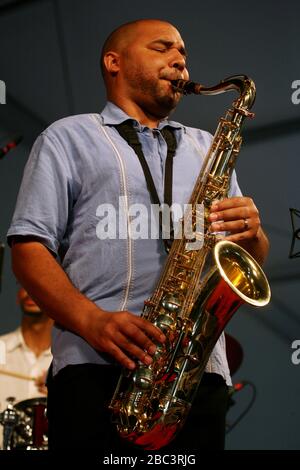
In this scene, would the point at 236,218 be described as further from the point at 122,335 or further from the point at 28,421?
the point at 28,421

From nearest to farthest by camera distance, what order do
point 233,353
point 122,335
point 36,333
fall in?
point 122,335 → point 233,353 → point 36,333

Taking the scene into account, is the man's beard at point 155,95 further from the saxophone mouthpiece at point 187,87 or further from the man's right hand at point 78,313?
the man's right hand at point 78,313

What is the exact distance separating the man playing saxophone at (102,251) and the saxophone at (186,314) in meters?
0.04

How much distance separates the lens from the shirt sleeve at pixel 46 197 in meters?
2.03

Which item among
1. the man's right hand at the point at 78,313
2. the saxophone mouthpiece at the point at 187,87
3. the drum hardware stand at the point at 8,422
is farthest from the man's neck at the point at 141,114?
the drum hardware stand at the point at 8,422

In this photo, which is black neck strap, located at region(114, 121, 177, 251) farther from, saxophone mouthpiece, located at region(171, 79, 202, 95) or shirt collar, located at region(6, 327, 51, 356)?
shirt collar, located at region(6, 327, 51, 356)

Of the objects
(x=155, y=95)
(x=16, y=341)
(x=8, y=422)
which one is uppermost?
(x=155, y=95)

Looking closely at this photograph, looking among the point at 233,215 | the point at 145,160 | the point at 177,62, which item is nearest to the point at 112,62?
the point at 177,62

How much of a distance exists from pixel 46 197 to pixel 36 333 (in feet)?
8.84

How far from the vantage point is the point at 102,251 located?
2.05m

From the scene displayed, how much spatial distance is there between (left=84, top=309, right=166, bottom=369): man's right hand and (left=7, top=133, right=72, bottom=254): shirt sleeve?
281mm

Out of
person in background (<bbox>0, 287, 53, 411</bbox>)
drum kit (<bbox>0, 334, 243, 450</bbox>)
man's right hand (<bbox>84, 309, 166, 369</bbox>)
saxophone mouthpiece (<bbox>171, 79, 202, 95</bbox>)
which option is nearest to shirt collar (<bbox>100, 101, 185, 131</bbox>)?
saxophone mouthpiece (<bbox>171, 79, 202, 95</bbox>)

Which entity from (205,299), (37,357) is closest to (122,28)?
(205,299)

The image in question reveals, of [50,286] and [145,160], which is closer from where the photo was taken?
[50,286]
